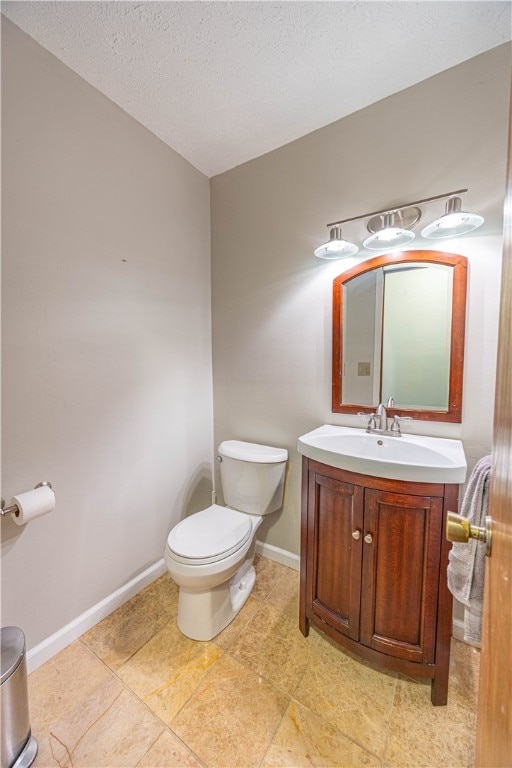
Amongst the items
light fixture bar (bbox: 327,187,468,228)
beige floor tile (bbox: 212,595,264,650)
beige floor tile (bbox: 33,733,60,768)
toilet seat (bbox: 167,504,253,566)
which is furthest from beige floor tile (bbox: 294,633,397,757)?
light fixture bar (bbox: 327,187,468,228)

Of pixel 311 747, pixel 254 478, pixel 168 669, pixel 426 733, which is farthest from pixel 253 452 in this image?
pixel 426 733

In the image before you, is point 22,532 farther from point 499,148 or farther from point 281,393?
point 499,148

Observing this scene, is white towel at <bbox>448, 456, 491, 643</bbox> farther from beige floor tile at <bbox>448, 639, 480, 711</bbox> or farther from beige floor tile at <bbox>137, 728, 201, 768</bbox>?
beige floor tile at <bbox>137, 728, 201, 768</bbox>

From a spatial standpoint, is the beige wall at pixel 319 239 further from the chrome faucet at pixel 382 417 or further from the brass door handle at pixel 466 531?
the brass door handle at pixel 466 531

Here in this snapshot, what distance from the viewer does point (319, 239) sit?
1636mm

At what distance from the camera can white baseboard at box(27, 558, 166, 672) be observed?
126cm

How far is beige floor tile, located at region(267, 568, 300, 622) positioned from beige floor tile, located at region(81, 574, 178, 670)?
527mm

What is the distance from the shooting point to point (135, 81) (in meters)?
1.36

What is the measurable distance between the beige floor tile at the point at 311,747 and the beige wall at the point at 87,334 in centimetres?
100

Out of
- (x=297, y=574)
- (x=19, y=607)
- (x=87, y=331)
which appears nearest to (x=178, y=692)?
(x=19, y=607)

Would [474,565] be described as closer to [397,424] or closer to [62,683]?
[397,424]

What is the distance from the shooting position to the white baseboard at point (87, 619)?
4.13 ft

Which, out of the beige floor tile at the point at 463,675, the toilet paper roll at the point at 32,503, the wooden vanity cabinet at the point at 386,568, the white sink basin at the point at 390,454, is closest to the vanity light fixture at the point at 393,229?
the white sink basin at the point at 390,454

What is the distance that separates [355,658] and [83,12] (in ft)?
9.15
